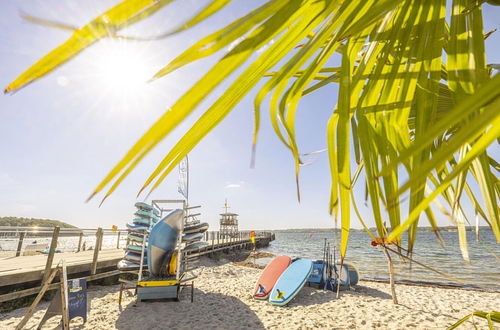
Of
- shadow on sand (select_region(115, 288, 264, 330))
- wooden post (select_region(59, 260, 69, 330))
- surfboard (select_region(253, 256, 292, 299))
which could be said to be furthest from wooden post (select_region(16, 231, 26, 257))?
surfboard (select_region(253, 256, 292, 299))

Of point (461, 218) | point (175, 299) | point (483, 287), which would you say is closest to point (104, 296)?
point (175, 299)

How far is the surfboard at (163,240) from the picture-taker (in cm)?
630

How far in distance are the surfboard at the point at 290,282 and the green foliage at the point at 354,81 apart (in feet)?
22.7

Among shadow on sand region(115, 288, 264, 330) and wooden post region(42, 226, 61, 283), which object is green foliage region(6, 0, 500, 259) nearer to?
shadow on sand region(115, 288, 264, 330)

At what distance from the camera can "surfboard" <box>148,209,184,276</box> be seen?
6.30m

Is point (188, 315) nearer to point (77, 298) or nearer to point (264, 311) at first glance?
point (264, 311)

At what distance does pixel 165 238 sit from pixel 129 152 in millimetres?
6722

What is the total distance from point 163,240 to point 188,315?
1.81 meters

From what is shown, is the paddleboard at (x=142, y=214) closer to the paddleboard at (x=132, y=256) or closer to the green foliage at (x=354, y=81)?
the paddleboard at (x=132, y=256)

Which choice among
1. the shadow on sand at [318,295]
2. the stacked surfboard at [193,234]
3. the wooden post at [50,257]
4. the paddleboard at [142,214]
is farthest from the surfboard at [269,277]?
the wooden post at [50,257]

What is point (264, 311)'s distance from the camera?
626 centimetres

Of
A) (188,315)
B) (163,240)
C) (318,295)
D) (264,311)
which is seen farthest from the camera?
(318,295)

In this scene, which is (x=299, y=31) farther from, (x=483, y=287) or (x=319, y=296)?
(x=483, y=287)

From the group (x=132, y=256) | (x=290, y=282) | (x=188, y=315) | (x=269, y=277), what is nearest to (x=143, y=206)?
(x=132, y=256)
